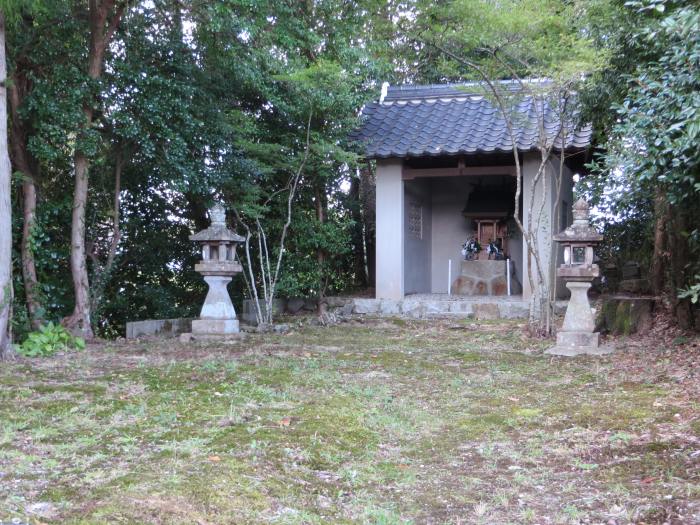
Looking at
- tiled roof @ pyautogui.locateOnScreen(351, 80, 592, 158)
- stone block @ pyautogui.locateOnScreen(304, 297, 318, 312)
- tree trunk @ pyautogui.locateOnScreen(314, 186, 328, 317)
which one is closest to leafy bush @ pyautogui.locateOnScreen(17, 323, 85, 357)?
tree trunk @ pyautogui.locateOnScreen(314, 186, 328, 317)

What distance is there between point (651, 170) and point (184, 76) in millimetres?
6489

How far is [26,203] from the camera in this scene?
8.10 m

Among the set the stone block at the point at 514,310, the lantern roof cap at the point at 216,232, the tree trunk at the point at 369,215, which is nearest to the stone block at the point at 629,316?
the stone block at the point at 514,310

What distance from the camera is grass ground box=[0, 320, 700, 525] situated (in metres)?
2.97

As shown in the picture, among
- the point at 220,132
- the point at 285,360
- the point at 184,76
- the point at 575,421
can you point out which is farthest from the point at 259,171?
the point at 575,421

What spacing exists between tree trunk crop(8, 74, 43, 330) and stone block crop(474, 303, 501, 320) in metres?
6.99

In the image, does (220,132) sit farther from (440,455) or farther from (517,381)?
(440,455)

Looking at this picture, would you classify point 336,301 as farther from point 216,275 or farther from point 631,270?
point 631,270

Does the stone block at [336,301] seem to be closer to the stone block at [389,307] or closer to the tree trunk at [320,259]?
the tree trunk at [320,259]

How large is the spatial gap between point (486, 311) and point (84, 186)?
22.5 ft

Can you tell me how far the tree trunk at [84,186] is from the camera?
8.20 metres

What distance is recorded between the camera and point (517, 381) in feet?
19.8

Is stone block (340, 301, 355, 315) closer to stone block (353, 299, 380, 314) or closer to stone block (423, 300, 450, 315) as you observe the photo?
stone block (353, 299, 380, 314)

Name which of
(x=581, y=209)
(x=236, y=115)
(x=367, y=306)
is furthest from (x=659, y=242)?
(x=236, y=115)
